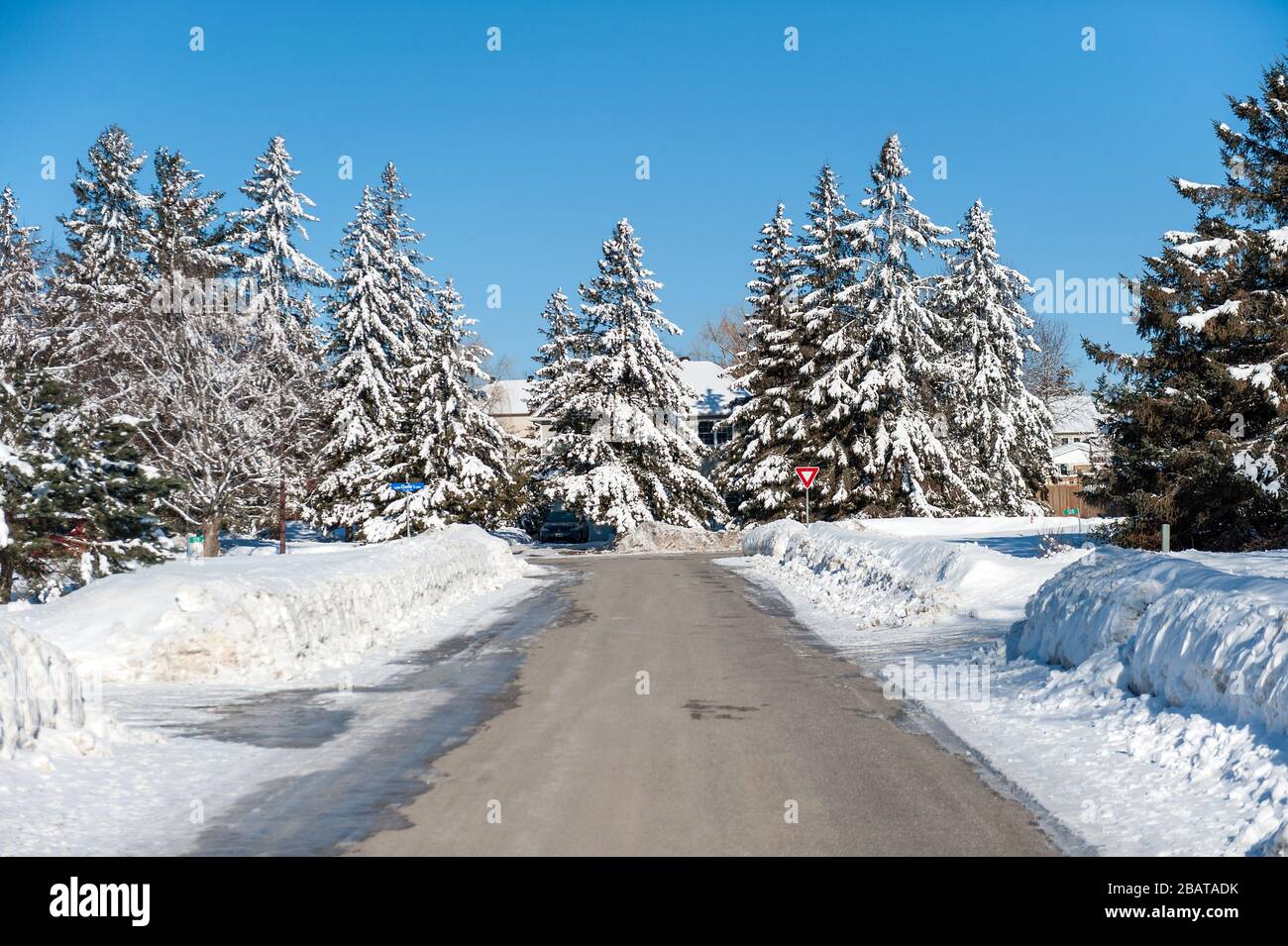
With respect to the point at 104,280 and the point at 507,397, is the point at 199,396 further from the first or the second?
the point at 507,397

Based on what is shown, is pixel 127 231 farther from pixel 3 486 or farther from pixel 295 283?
pixel 3 486

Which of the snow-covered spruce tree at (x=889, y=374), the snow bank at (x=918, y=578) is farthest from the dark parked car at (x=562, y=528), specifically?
the snow bank at (x=918, y=578)

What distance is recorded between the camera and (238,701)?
10.4 m

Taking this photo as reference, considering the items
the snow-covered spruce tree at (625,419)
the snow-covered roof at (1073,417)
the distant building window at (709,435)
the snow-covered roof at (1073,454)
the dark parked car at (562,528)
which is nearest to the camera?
the snow-covered spruce tree at (625,419)

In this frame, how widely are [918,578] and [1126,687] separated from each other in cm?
884

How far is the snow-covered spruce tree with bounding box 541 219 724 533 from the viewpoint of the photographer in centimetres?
4581

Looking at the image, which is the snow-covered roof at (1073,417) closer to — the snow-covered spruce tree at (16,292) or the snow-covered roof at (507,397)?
the snow-covered roof at (507,397)

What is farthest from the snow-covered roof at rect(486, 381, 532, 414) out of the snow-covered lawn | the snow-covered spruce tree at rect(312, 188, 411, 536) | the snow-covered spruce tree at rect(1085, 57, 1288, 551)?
the snow-covered lawn

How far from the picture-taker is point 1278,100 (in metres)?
24.4

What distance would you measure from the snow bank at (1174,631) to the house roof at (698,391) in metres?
51.2

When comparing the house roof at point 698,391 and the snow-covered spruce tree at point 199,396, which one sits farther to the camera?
the house roof at point 698,391

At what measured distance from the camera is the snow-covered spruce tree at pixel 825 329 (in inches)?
1743

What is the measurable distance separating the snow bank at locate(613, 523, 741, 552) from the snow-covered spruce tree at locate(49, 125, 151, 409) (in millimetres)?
20865

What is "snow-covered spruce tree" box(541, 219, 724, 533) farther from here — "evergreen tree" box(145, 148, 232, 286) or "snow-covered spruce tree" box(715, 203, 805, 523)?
"evergreen tree" box(145, 148, 232, 286)
